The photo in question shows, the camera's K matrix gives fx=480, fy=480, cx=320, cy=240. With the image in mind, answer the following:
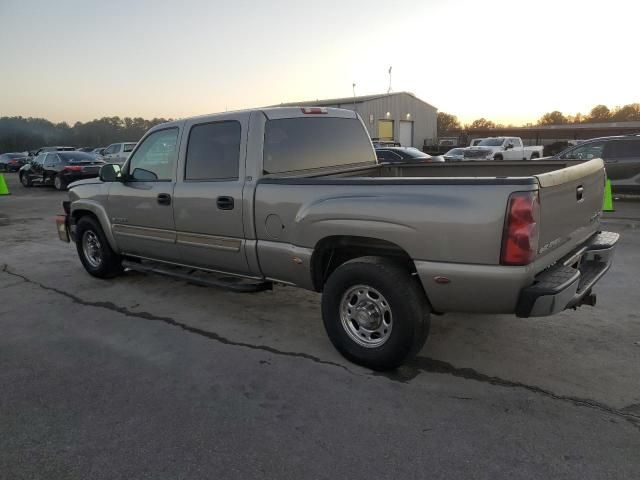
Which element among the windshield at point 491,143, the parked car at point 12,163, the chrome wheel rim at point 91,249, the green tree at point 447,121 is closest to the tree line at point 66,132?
the parked car at point 12,163

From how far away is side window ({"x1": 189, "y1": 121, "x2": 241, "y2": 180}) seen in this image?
4254 millimetres

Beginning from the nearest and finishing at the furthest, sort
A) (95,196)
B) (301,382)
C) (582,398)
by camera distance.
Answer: (582,398) < (301,382) < (95,196)

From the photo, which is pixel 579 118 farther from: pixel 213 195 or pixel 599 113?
pixel 213 195

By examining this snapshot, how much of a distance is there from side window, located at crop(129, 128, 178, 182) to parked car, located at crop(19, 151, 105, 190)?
15.2m

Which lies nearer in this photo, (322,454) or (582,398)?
(322,454)

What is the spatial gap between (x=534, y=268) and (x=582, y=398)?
3.06 ft

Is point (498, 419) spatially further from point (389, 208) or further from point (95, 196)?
point (95, 196)

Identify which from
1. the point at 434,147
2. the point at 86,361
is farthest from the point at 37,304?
the point at 434,147

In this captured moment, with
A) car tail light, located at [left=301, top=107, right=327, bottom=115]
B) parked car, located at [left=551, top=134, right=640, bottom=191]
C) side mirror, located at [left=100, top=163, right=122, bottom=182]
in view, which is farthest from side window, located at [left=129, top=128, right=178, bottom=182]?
parked car, located at [left=551, top=134, right=640, bottom=191]

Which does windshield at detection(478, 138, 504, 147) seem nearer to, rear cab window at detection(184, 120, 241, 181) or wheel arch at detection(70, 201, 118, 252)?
wheel arch at detection(70, 201, 118, 252)

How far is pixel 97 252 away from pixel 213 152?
2.71 meters

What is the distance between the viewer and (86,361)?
3809 millimetres

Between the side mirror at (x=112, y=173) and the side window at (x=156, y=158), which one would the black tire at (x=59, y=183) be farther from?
the side window at (x=156, y=158)

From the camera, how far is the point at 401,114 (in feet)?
144
